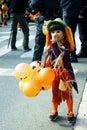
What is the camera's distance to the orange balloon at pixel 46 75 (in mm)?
4801

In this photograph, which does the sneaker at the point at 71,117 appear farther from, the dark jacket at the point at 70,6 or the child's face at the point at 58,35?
the dark jacket at the point at 70,6

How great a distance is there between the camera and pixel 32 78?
4809 millimetres

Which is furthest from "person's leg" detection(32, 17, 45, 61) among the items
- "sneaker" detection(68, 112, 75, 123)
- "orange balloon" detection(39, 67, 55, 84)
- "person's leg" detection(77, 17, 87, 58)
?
"orange balloon" detection(39, 67, 55, 84)

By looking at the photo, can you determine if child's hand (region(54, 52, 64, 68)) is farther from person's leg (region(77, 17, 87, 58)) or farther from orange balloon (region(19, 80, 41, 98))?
person's leg (region(77, 17, 87, 58))

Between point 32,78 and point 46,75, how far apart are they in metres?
0.16

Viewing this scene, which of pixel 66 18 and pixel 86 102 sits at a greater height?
pixel 66 18

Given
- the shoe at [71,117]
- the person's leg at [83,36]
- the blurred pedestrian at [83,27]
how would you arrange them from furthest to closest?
the person's leg at [83,36], the blurred pedestrian at [83,27], the shoe at [71,117]

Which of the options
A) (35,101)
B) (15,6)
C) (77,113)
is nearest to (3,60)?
(15,6)

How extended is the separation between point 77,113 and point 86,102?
53 cm

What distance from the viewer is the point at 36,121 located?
536 centimetres

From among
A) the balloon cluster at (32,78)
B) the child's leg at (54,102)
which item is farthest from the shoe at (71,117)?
the balloon cluster at (32,78)

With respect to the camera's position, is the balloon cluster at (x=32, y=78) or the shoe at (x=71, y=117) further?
the shoe at (x=71, y=117)

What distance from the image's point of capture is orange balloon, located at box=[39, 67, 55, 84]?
4.80 metres

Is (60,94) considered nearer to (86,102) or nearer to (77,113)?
(77,113)
